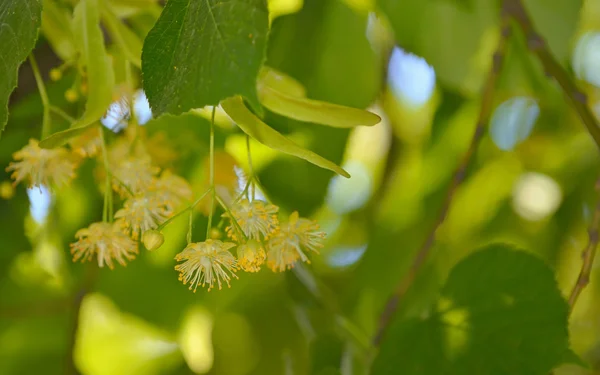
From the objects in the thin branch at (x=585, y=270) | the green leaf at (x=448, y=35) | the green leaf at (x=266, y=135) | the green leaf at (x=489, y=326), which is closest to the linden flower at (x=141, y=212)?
the green leaf at (x=266, y=135)

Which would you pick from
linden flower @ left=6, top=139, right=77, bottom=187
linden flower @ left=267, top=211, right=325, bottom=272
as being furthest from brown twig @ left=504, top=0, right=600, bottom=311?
linden flower @ left=6, top=139, right=77, bottom=187

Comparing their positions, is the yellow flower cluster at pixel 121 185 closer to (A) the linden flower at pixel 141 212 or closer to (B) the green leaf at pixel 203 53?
(A) the linden flower at pixel 141 212

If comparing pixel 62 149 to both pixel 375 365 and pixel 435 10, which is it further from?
pixel 435 10

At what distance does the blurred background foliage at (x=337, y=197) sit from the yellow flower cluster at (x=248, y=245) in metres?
0.18

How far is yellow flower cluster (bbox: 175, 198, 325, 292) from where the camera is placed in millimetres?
480

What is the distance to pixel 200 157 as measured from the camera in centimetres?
86

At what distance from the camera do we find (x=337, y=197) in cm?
117

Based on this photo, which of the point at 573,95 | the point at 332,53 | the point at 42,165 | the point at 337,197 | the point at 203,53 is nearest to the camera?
the point at 203,53

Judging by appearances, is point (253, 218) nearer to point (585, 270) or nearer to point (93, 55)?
point (93, 55)

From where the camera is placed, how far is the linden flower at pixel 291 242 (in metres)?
0.53

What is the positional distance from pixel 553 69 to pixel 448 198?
18 cm

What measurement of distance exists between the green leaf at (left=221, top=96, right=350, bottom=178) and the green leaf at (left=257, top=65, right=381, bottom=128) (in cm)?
4

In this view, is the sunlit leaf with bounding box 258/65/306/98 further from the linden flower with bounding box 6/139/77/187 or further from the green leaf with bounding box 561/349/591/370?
the green leaf with bounding box 561/349/591/370

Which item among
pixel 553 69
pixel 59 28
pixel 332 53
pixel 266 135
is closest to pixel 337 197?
pixel 332 53
